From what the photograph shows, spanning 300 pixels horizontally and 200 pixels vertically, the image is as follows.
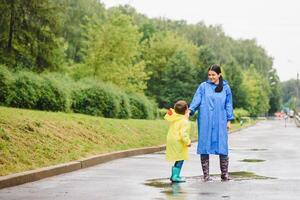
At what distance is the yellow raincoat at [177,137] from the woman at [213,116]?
8.6 inches

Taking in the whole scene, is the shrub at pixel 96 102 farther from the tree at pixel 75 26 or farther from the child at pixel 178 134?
the tree at pixel 75 26

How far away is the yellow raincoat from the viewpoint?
10.4 metres

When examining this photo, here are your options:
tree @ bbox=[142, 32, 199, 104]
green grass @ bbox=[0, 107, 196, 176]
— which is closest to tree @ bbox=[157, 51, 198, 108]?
tree @ bbox=[142, 32, 199, 104]

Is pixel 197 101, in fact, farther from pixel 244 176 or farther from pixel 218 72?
pixel 244 176

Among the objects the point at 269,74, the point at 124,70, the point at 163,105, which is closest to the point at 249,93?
the point at 163,105

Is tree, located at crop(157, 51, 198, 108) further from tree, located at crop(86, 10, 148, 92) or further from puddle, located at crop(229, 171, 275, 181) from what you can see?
puddle, located at crop(229, 171, 275, 181)

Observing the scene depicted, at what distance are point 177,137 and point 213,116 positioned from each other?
2.27ft

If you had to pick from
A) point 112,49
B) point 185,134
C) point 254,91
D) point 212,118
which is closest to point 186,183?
point 185,134

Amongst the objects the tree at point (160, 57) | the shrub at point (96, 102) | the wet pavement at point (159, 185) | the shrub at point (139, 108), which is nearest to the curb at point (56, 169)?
the wet pavement at point (159, 185)

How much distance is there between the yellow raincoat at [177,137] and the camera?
34.2 ft

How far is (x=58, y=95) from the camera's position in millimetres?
21734

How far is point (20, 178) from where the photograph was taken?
980 centimetres

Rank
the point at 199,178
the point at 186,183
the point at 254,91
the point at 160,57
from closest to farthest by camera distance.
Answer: the point at 186,183
the point at 199,178
the point at 160,57
the point at 254,91

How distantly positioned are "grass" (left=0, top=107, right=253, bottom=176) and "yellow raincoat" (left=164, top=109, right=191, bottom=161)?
251cm
